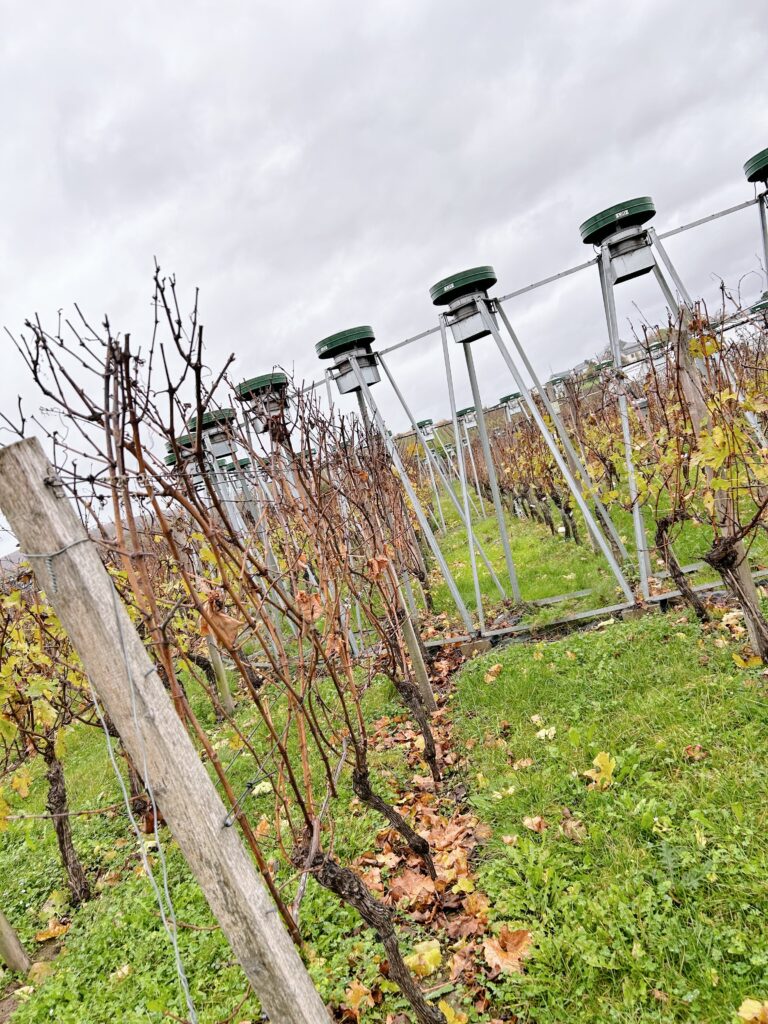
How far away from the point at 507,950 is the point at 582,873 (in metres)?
0.43

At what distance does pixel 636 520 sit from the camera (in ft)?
15.3

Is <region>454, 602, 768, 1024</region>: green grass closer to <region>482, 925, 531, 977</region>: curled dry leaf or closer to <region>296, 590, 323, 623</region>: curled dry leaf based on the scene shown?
<region>482, 925, 531, 977</region>: curled dry leaf

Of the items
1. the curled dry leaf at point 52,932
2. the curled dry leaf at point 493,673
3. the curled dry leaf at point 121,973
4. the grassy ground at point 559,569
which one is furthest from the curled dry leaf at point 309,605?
the curled dry leaf at point 52,932

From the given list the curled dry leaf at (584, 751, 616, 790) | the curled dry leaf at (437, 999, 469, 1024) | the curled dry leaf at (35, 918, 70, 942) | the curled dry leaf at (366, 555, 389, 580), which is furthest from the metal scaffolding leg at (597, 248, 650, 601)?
the curled dry leaf at (35, 918, 70, 942)

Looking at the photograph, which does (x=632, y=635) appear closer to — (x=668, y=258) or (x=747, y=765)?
(x=747, y=765)

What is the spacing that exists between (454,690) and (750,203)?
467 cm

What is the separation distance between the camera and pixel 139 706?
1291mm

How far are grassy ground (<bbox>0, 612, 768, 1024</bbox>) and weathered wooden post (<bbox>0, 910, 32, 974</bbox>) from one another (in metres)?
0.22

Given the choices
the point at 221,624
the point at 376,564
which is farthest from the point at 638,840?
the point at 221,624

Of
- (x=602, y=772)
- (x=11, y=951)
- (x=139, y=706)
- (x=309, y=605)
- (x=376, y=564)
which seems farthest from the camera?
(x=376, y=564)

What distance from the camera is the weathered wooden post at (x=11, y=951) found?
3109mm

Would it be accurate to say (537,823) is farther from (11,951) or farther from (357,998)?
(11,951)

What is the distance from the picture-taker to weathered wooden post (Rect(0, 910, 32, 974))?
311 centimetres

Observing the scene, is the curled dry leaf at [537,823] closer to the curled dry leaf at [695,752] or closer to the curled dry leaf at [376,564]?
the curled dry leaf at [695,752]
